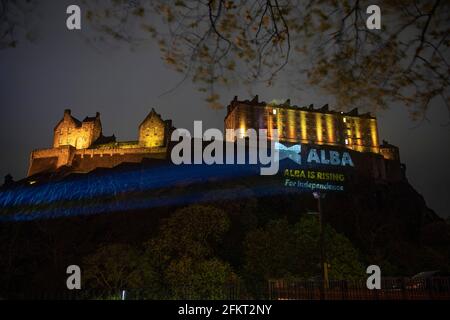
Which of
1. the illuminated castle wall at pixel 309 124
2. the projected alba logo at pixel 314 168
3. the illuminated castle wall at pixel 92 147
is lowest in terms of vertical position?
the projected alba logo at pixel 314 168

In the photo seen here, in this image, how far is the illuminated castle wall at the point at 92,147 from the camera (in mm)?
59672

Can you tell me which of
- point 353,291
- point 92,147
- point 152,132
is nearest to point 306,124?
point 152,132

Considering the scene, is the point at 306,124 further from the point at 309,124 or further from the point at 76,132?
the point at 76,132

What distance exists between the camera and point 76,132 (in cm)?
6831

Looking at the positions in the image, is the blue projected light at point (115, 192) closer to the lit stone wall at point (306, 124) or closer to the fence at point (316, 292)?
the fence at point (316, 292)

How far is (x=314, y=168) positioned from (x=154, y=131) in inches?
1156

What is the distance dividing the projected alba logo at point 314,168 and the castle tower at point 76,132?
35.8 m

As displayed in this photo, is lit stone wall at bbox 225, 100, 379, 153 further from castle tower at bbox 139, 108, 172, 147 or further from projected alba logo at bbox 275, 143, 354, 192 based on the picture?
castle tower at bbox 139, 108, 172, 147

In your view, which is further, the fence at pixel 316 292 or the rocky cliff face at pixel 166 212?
the rocky cliff face at pixel 166 212

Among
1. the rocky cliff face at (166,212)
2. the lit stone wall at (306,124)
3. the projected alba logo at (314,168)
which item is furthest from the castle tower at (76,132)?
the projected alba logo at (314,168)

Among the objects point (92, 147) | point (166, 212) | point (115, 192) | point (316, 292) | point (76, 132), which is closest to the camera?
point (316, 292)

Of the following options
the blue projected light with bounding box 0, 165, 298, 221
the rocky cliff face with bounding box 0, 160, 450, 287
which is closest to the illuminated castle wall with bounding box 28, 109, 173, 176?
the rocky cliff face with bounding box 0, 160, 450, 287

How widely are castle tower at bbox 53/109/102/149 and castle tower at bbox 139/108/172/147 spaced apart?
10619 millimetres

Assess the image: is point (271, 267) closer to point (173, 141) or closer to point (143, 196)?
point (143, 196)
